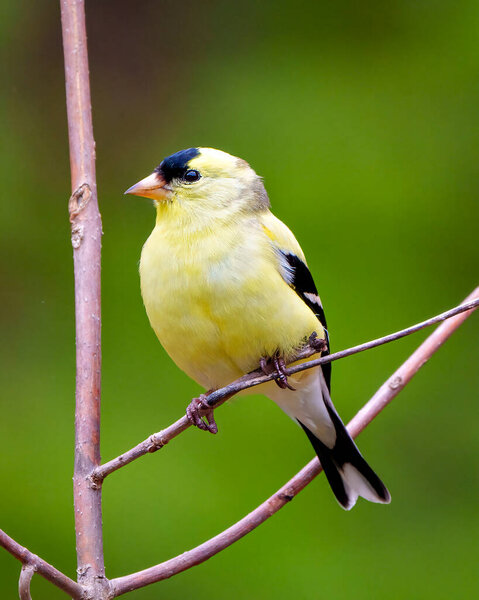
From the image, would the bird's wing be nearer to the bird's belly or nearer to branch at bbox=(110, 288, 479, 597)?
the bird's belly

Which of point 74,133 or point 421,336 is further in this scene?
point 421,336

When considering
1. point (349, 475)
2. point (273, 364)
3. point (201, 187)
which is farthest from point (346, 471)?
point (201, 187)

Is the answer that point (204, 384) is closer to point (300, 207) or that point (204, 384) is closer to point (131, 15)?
point (300, 207)

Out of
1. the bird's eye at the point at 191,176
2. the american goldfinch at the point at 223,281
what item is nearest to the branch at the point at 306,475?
the american goldfinch at the point at 223,281

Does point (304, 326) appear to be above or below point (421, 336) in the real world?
above

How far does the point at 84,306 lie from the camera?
3.88 feet

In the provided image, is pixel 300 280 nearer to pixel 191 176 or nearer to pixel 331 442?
pixel 191 176

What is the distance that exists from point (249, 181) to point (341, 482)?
653 mm

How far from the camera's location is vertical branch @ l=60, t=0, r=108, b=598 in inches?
41.7

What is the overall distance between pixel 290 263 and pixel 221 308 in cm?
21

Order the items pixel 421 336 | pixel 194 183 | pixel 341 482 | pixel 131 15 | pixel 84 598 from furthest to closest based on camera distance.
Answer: pixel 131 15 < pixel 421 336 < pixel 341 482 < pixel 194 183 < pixel 84 598

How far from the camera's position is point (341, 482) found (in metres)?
1.68

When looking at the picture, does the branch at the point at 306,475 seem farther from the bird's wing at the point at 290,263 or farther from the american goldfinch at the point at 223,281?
the bird's wing at the point at 290,263

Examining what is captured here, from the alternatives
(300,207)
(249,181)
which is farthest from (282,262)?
(300,207)
